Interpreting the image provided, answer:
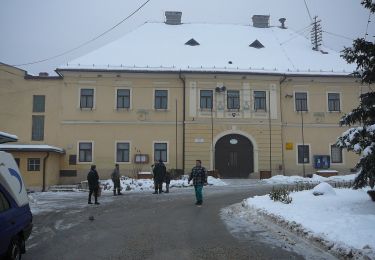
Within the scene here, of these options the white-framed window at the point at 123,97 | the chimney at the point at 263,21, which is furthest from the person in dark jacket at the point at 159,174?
the chimney at the point at 263,21

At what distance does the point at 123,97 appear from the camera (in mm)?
34469

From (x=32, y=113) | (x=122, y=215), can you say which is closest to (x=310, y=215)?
(x=122, y=215)

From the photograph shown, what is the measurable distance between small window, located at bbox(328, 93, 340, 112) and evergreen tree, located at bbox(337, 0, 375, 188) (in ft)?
79.2

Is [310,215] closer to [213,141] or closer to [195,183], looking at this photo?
[195,183]

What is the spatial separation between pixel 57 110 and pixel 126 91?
539 centimetres

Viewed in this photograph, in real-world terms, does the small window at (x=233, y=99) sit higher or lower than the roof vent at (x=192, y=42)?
lower

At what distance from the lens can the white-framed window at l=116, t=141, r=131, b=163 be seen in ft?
111

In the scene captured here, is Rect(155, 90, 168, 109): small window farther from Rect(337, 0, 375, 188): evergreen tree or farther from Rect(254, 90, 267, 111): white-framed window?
Rect(337, 0, 375, 188): evergreen tree

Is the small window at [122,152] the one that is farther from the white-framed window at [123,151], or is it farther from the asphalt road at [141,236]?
the asphalt road at [141,236]

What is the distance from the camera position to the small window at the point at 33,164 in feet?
93.3

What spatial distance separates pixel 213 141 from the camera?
3409cm

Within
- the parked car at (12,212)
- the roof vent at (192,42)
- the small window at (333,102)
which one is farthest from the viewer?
the roof vent at (192,42)

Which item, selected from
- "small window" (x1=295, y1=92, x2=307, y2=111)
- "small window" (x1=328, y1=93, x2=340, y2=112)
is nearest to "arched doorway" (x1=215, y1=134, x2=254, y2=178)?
"small window" (x1=295, y1=92, x2=307, y2=111)

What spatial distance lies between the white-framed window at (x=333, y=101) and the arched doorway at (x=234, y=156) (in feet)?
23.9
